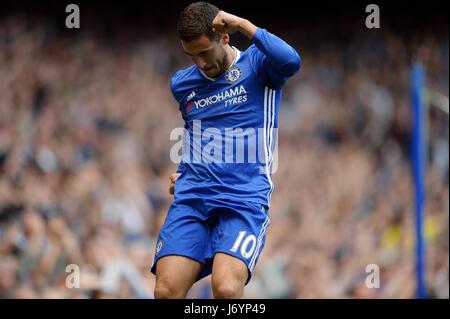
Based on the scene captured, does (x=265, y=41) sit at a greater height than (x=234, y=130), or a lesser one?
greater

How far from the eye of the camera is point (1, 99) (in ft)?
37.7

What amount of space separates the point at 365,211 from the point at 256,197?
298 inches

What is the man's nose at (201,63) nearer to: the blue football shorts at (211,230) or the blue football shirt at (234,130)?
the blue football shirt at (234,130)

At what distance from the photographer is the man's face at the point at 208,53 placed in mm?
4961

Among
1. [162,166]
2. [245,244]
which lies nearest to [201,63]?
[245,244]

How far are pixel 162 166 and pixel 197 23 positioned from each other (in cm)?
726

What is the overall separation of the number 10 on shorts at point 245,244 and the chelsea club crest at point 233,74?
3.29ft

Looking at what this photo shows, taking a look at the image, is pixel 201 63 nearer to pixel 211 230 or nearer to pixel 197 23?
pixel 197 23

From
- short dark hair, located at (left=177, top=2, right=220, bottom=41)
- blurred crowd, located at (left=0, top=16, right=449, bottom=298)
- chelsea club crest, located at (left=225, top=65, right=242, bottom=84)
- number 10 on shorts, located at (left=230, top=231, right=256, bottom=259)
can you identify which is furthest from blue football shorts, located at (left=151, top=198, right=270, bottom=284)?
blurred crowd, located at (left=0, top=16, right=449, bottom=298)

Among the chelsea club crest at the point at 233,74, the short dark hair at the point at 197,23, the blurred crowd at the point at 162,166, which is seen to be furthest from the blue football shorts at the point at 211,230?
the blurred crowd at the point at 162,166

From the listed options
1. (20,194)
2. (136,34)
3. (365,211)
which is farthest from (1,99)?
(365,211)

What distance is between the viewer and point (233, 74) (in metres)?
5.22
